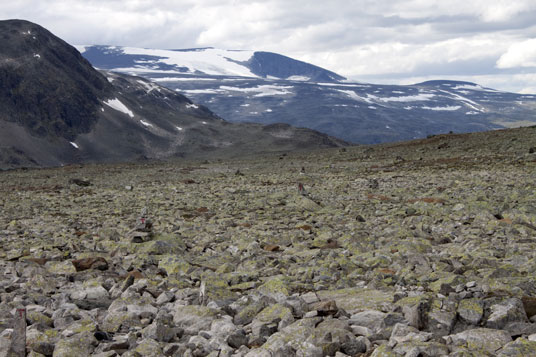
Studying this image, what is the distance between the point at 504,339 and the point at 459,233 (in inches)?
298

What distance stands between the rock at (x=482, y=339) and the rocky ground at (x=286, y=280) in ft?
0.06

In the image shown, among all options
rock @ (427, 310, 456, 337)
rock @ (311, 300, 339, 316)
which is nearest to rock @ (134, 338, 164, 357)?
rock @ (311, 300, 339, 316)

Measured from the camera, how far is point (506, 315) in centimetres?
628

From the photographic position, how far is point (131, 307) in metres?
7.88

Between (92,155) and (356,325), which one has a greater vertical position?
(356,325)

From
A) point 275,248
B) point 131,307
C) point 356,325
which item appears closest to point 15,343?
point 131,307

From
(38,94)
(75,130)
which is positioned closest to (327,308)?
(75,130)

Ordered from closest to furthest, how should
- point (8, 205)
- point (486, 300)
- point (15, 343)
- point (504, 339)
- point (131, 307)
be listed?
point (504, 339) < point (15, 343) < point (486, 300) < point (131, 307) < point (8, 205)

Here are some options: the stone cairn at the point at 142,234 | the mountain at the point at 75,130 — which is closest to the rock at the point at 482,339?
the stone cairn at the point at 142,234

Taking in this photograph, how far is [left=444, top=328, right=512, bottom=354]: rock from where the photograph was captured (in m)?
5.56

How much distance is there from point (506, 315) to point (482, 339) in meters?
0.78

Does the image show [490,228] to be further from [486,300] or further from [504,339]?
[504,339]

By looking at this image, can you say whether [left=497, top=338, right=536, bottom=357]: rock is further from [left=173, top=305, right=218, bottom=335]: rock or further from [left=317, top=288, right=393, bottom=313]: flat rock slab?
[left=173, top=305, right=218, bottom=335]: rock

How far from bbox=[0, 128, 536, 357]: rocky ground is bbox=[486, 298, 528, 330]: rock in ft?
0.08
